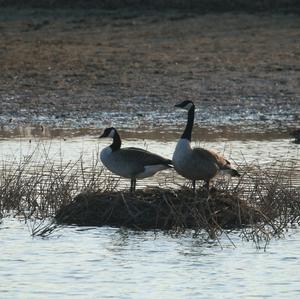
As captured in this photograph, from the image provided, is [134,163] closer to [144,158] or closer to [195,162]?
[144,158]

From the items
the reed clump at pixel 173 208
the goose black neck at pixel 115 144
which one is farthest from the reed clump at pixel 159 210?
the goose black neck at pixel 115 144

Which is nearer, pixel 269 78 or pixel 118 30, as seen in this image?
pixel 269 78

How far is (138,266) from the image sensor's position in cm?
1189

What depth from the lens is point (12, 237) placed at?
13.0 metres

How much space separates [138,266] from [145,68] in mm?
13601

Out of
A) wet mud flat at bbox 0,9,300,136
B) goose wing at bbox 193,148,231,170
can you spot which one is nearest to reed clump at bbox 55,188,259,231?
goose wing at bbox 193,148,231,170

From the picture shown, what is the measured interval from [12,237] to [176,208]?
166 cm

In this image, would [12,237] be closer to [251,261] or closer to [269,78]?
[251,261]

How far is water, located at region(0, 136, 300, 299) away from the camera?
10984 mm

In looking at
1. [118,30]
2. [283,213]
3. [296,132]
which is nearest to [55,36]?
[118,30]

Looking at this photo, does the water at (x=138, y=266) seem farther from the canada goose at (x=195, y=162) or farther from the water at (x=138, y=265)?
the canada goose at (x=195, y=162)

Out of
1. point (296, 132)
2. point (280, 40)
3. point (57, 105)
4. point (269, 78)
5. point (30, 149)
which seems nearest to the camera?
point (30, 149)

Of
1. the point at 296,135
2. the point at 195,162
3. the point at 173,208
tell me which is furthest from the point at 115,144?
the point at 296,135

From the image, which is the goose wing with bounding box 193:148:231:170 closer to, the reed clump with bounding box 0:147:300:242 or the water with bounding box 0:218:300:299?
the reed clump with bounding box 0:147:300:242
